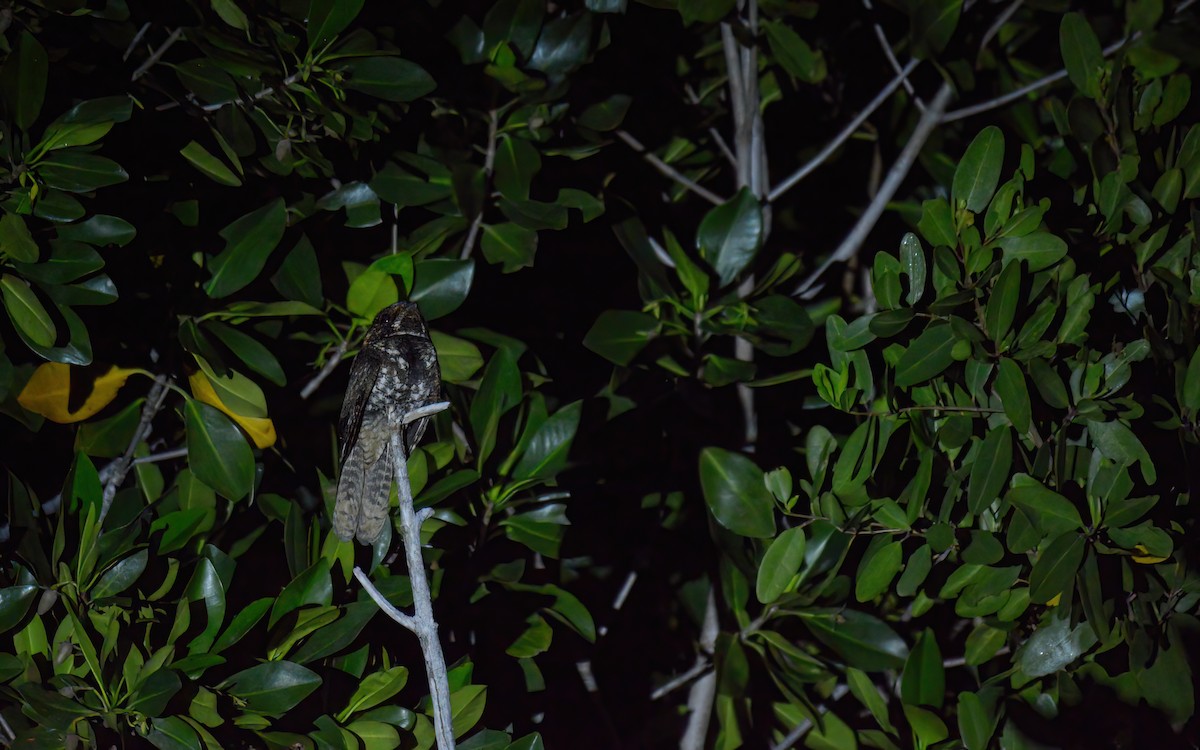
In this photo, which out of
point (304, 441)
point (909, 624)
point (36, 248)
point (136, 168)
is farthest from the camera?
point (909, 624)

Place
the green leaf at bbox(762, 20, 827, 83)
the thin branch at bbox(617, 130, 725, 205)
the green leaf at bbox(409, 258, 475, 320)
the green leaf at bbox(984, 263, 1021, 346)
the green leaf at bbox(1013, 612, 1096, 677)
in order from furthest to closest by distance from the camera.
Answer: the thin branch at bbox(617, 130, 725, 205) → the green leaf at bbox(762, 20, 827, 83) → the green leaf at bbox(409, 258, 475, 320) → the green leaf at bbox(1013, 612, 1096, 677) → the green leaf at bbox(984, 263, 1021, 346)

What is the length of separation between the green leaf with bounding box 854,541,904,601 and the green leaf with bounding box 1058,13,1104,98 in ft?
2.41

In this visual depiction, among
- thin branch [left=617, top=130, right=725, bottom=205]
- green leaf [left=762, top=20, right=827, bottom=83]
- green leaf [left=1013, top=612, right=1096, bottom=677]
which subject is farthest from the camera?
thin branch [left=617, top=130, right=725, bottom=205]

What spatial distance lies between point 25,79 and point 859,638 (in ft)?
4.39

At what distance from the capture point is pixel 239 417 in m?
1.29

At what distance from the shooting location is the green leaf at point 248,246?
4.14 feet

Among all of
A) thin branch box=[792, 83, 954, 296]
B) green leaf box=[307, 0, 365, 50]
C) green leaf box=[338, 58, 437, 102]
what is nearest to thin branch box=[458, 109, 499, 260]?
green leaf box=[338, 58, 437, 102]

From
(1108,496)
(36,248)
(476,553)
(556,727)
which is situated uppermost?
(36,248)

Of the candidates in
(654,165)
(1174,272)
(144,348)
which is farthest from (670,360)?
(144,348)

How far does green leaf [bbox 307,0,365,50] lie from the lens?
1.21 meters

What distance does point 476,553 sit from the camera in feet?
4.49

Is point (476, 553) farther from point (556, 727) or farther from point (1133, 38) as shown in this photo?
point (1133, 38)

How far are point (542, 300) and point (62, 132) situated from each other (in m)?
0.89

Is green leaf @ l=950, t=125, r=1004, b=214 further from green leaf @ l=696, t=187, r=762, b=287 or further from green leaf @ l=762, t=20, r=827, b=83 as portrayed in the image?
green leaf @ l=762, t=20, r=827, b=83
